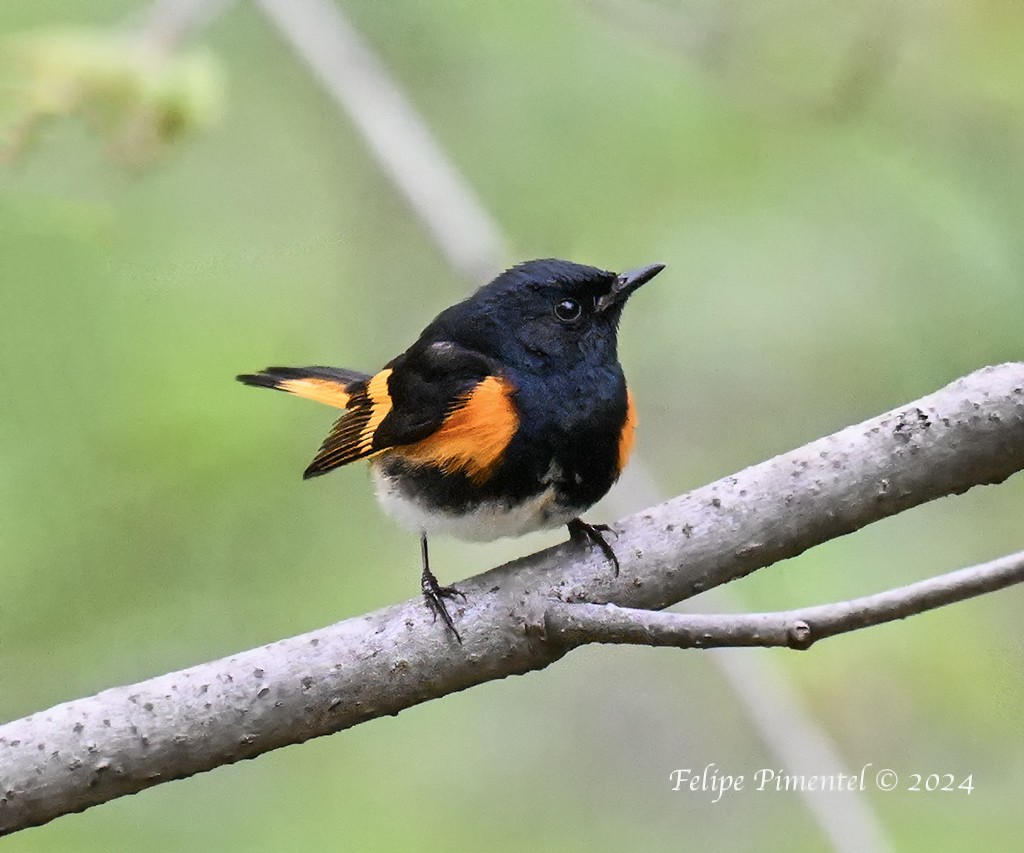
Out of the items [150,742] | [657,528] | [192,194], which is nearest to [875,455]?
[657,528]

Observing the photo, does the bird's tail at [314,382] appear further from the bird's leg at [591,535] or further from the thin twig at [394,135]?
the bird's leg at [591,535]

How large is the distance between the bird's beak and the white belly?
1.40 ft

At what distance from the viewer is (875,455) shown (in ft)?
5.83

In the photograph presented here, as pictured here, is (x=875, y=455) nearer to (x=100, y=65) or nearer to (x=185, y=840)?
(x=100, y=65)

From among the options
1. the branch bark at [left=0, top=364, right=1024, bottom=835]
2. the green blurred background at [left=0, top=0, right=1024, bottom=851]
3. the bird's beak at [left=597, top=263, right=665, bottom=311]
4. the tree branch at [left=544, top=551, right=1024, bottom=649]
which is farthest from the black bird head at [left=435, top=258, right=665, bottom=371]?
the tree branch at [left=544, top=551, right=1024, bottom=649]

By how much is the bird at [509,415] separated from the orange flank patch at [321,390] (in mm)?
252

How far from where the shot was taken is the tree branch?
1263 mm

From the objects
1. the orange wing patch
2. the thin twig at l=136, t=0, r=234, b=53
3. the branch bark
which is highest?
the thin twig at l=136, t=0, r=234, b=53

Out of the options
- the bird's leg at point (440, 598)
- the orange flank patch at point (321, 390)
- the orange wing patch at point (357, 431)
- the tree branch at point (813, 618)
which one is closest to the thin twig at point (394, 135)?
the orange wing patch at point (357, 431)

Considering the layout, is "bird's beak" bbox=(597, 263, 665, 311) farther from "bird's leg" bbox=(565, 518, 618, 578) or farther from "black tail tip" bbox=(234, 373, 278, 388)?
"black tail tip" bbox=(234, 373, 278, 388)

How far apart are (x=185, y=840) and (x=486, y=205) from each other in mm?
1940

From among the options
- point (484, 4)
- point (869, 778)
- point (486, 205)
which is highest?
point (484, 4)

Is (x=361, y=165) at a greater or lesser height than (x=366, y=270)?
greater

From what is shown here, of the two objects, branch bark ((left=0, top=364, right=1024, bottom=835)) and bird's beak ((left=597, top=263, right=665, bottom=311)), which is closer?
branch bark ((left=0, top=364, right=1024, bottom=835))
